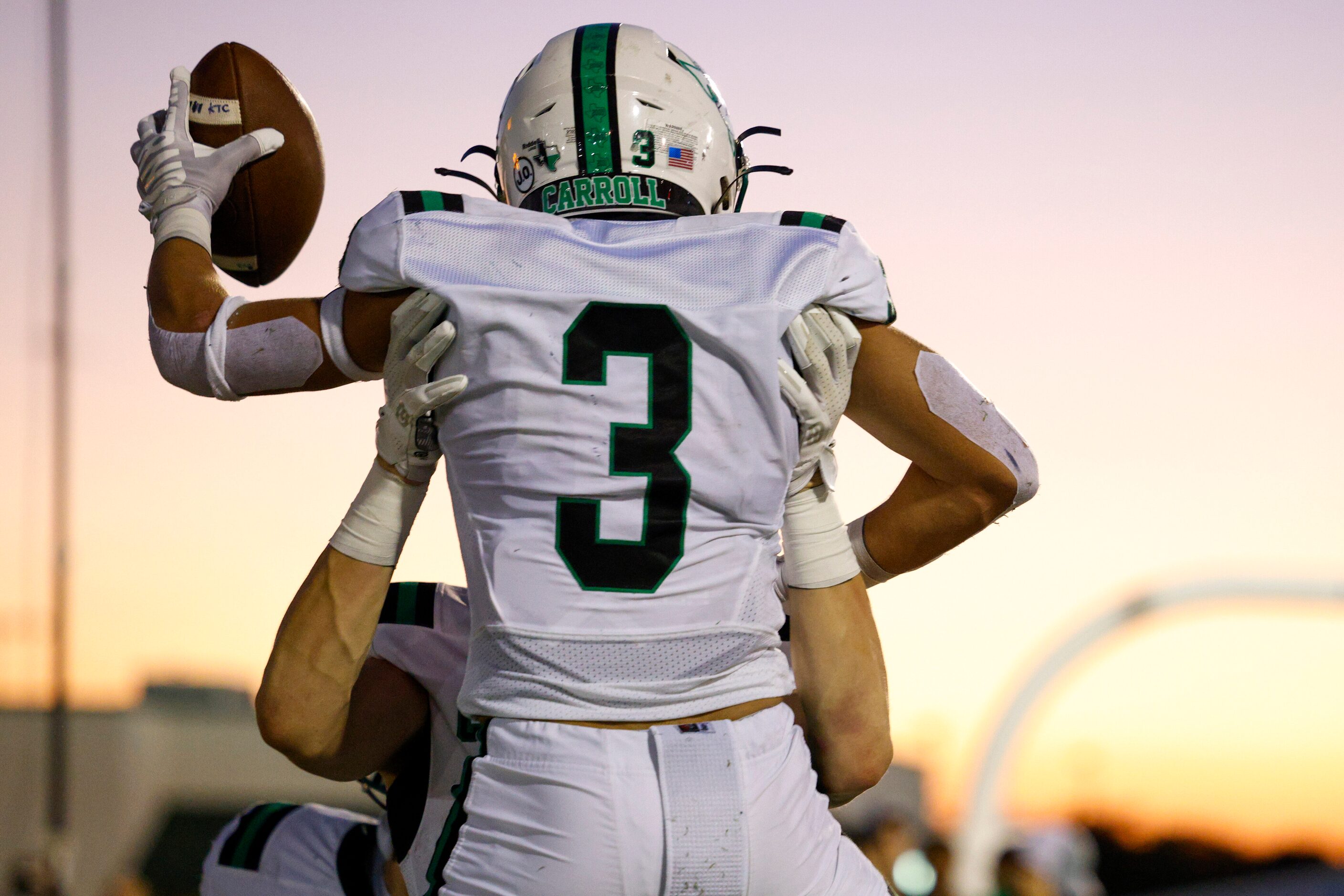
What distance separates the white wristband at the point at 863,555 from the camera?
313 cm

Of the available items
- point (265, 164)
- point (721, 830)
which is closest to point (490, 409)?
point (721, 830)

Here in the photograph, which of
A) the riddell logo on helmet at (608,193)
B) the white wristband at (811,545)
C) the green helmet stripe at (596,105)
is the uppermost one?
the green helmet stripe at (596,105)

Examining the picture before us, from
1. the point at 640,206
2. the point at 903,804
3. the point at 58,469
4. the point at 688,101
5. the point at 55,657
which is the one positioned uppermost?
the point at 688,101

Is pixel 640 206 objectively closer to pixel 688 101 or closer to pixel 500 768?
pixel 688 101

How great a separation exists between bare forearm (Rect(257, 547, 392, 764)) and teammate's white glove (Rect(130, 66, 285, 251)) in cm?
85

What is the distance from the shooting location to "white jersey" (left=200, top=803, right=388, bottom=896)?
10.6 ft

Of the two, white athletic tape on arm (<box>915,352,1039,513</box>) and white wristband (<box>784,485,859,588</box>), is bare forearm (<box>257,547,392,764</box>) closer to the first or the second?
white wristband (<box>784,485,859,588</box>)

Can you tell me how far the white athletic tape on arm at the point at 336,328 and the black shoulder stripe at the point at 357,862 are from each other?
1.22 meters

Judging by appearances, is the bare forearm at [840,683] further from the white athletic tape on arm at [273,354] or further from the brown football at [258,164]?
the brown football at [258,164]

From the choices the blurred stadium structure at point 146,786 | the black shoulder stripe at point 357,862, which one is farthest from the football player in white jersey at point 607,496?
the blurred stadium structure at point 146,786

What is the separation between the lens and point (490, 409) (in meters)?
2.43

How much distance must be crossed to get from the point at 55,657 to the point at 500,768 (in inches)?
641

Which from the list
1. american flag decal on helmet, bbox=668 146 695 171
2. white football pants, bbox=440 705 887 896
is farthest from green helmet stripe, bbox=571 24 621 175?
white football pants, bbox=440 705 887 896

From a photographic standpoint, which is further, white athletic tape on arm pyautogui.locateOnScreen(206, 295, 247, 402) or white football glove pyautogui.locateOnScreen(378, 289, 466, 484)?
white athletic tape on arm pyautogui.locateOnScreen(206, 295, 247, 402)
